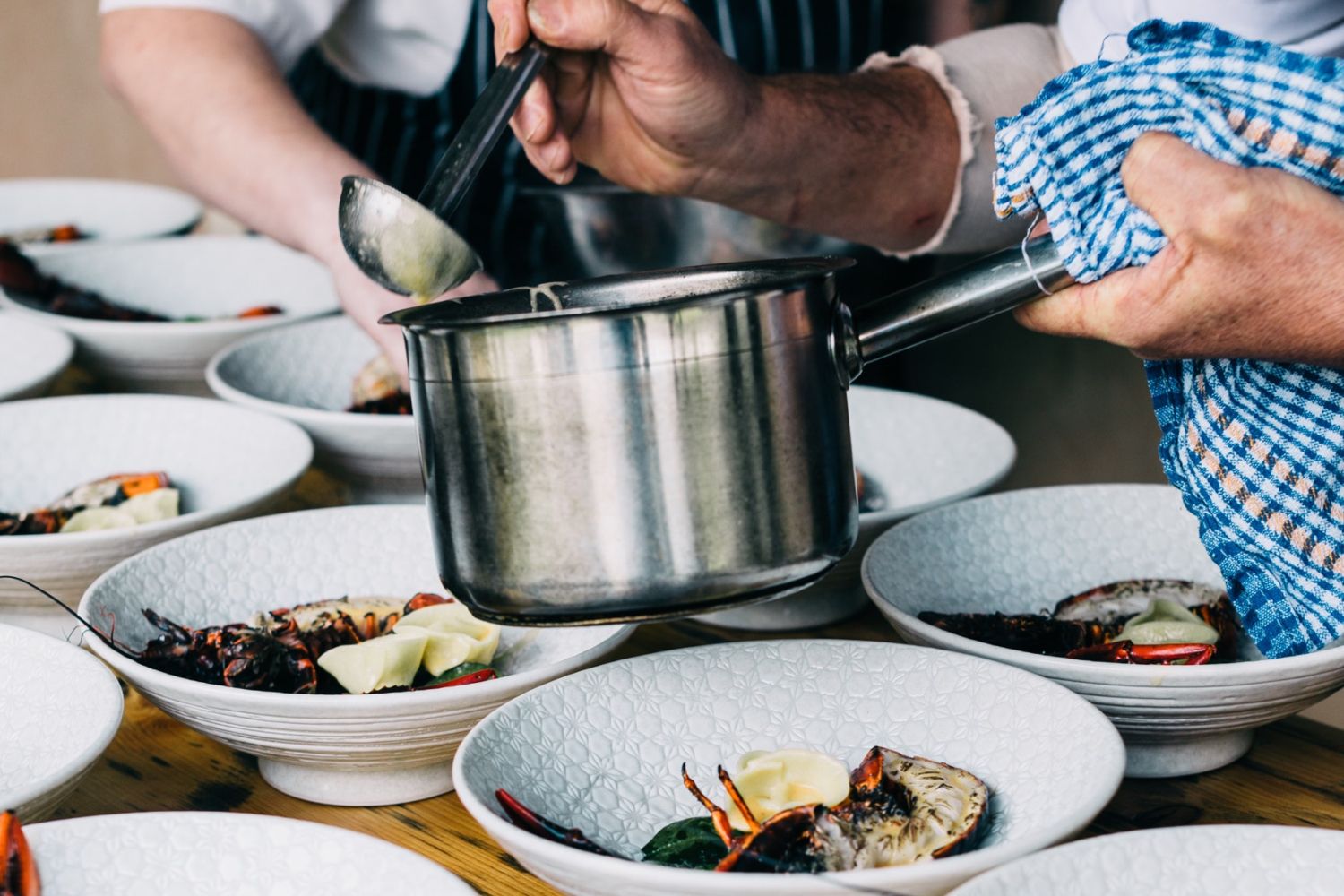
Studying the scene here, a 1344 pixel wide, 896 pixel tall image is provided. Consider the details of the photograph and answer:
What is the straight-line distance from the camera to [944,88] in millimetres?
1650

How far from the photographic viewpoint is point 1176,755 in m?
0.99

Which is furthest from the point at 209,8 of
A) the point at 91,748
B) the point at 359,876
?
the point at 359,876

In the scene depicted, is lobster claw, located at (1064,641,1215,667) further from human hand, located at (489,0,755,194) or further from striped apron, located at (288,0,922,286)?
striped apron, located at (288,0,922,286)

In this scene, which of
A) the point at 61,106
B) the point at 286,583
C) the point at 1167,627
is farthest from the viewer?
the point at 61,106

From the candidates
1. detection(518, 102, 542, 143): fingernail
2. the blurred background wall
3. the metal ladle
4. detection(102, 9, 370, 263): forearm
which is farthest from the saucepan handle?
the blurred background wall

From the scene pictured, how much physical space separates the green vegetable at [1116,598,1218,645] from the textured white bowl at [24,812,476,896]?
0.65 metres

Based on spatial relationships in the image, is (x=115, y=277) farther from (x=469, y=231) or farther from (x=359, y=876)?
(x=359, y=876)

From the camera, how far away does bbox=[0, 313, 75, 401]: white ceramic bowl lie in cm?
Result: 176

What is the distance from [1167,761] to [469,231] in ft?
5.29

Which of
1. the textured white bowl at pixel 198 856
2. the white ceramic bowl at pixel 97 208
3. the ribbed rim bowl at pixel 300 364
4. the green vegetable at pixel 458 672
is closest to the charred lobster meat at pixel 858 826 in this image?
the textured white bowl at pixel 198 856

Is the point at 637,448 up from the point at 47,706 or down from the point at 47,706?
up

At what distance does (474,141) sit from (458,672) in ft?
1.36

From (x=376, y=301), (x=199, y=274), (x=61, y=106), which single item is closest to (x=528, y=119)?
(x=376, y=301)

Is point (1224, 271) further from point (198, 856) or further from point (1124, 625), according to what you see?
point (198, 856)
